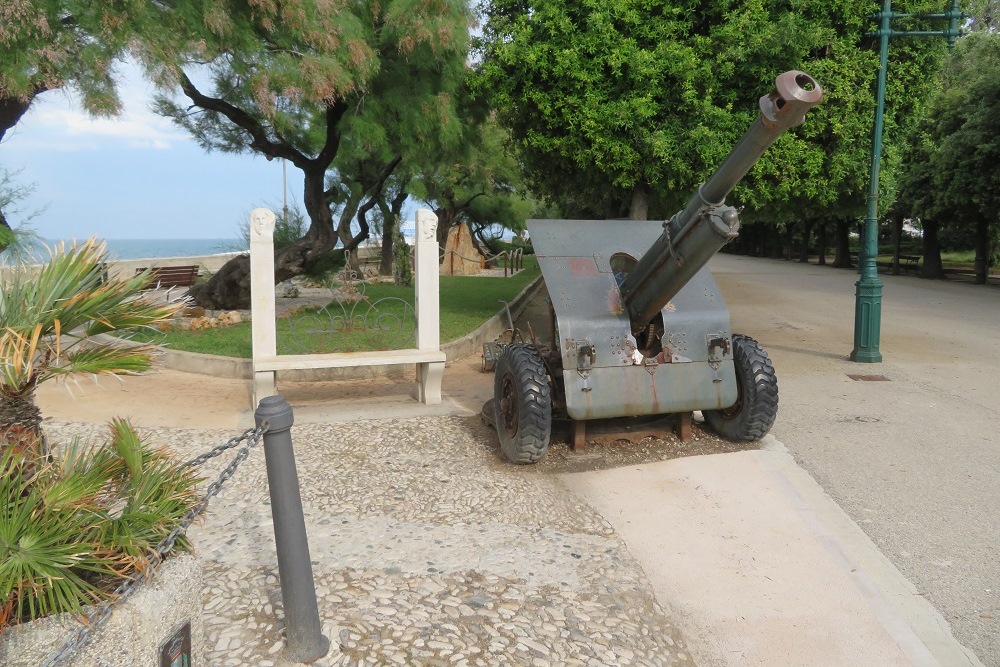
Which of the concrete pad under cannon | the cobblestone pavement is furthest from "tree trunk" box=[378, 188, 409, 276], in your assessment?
the concrete pad under cannon

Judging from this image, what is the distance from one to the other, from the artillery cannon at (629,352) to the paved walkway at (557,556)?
371 mm

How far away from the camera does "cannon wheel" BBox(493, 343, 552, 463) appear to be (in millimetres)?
5215

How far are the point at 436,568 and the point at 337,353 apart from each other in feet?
11.9

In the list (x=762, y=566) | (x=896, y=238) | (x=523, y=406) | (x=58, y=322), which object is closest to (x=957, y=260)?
(x=896, y=238)

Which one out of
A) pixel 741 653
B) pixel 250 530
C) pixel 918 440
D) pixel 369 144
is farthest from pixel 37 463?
pixel 369 144

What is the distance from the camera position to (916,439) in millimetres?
6227

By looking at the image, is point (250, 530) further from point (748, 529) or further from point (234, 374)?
point (234, 374)

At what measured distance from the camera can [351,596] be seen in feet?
11.3

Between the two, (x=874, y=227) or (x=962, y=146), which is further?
Answer: (x=962, y=146)

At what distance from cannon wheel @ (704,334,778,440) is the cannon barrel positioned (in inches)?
32.7

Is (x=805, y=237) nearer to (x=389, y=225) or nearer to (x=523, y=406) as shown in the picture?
(x=389, y=225)

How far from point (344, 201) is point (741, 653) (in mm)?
16724

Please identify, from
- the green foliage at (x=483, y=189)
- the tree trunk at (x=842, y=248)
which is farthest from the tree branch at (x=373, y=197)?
the tree trunk at (x=842, y=248)

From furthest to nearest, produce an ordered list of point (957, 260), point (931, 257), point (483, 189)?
point (957, 260), point (483, 189), point (931, 257)
